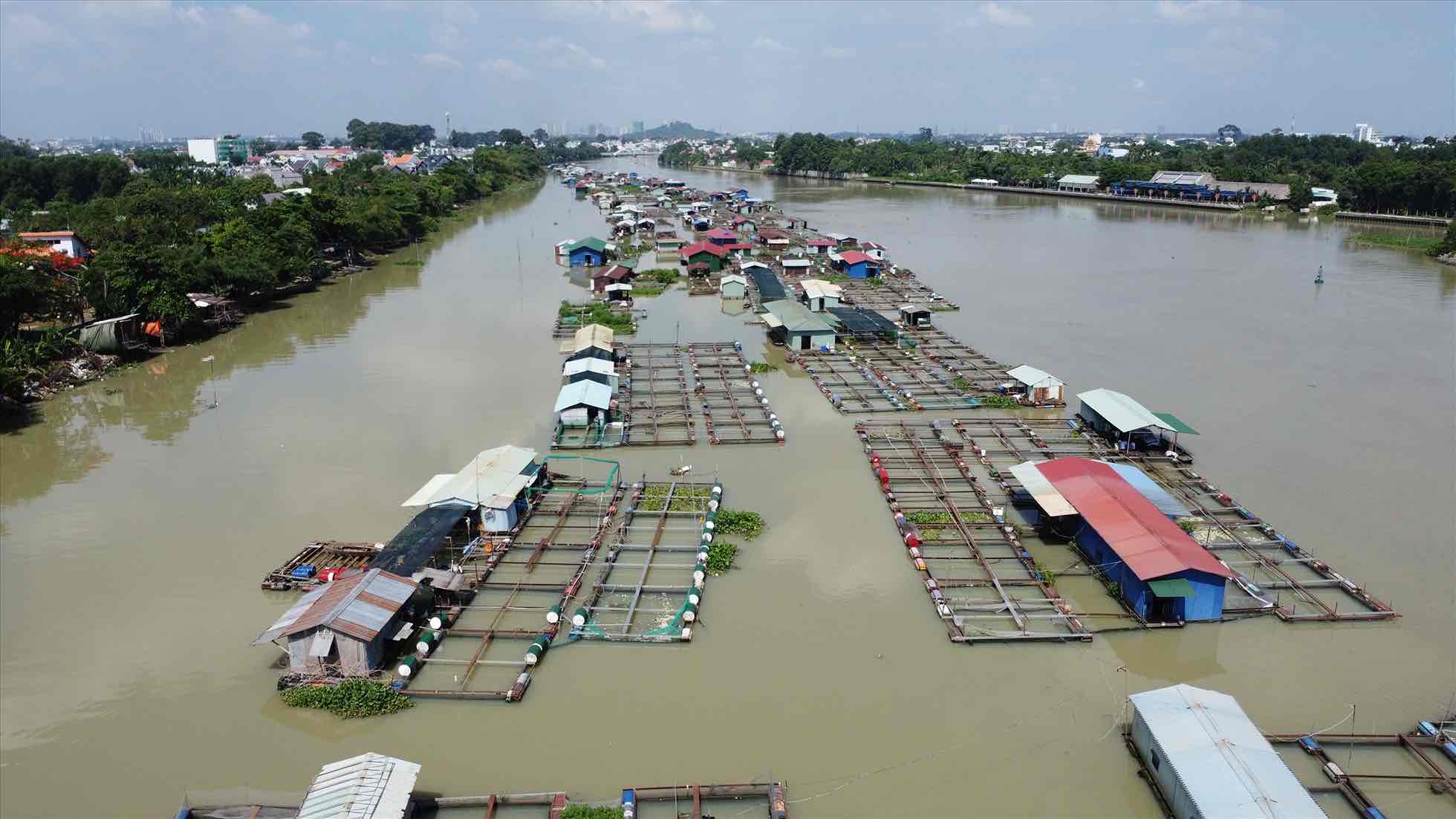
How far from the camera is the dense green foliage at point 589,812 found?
5.47m

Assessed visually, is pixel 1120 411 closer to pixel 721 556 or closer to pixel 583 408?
pixel 721 556

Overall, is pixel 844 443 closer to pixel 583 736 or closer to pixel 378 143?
pixel 583 736

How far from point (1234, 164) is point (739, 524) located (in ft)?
179

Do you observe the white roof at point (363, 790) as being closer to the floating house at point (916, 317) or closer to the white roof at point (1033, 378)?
the white roof at point (1033, 378)

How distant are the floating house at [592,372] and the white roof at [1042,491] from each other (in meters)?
6.01

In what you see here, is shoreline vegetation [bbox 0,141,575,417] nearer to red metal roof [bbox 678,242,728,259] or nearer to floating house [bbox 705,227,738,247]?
red metal roof [bbox 678,242,728,259]

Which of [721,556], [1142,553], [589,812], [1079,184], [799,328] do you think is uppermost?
[1079,184]

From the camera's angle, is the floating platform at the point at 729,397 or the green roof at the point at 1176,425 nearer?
the green roof at the point at 1176,425

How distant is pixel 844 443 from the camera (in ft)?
38.7

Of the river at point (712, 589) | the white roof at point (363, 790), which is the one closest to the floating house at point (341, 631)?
the river at point (712, 589)

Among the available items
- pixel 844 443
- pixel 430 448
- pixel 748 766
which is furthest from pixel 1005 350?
pixel 748 766

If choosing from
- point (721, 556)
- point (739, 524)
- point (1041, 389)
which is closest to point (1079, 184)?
point (1041, 389)

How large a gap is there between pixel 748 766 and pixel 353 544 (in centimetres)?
495

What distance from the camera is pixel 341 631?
6656 mm
